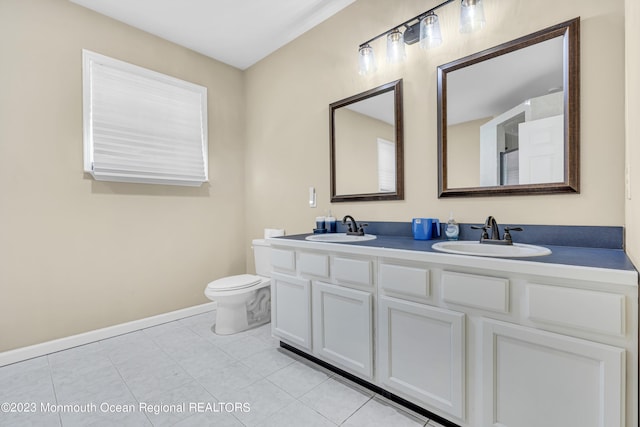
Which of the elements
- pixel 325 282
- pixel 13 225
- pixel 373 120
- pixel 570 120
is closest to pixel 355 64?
pixel 373 120

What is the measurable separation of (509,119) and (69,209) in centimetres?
309

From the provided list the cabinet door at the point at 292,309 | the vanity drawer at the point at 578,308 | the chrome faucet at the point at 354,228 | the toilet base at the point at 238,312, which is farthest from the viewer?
the toilet base at the point at 238,312

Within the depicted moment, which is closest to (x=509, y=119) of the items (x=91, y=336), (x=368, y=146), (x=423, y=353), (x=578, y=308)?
(x=368, y=146)

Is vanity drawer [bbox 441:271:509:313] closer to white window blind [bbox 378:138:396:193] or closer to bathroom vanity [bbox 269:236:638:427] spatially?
bathroom vanity [bbox 269:236:638:427]

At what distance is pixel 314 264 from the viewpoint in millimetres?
1819

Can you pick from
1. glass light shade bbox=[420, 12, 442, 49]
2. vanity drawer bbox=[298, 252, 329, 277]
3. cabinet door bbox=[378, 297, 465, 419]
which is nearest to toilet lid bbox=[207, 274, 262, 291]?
vanity drawer bbox=[298, 252, 329, 277]

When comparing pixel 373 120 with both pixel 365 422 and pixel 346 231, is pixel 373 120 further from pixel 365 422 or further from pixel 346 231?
pixel 365 422

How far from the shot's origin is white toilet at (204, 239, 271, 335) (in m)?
2.39

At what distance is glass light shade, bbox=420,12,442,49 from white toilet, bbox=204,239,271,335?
2.05 m

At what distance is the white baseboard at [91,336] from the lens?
2.05m

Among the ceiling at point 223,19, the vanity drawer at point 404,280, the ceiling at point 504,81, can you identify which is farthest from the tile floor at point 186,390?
the ceiling at point 223,19

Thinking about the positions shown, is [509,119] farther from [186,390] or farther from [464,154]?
[186,390]

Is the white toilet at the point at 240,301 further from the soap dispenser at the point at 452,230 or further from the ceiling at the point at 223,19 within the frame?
the ceiling at the point at 223,19

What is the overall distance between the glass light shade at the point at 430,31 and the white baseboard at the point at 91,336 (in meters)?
3.01
